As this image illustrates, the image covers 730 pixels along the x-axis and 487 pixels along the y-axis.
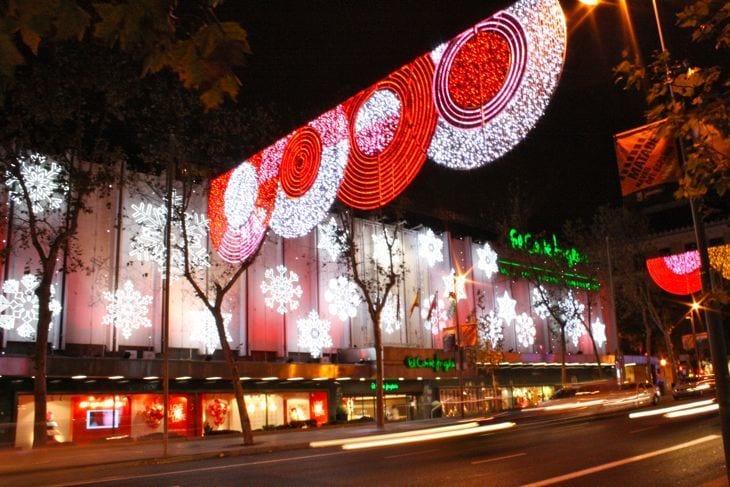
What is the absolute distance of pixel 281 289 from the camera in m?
36.4

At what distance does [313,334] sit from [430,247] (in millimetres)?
11905

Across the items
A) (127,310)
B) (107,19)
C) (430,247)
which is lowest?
(107,19)

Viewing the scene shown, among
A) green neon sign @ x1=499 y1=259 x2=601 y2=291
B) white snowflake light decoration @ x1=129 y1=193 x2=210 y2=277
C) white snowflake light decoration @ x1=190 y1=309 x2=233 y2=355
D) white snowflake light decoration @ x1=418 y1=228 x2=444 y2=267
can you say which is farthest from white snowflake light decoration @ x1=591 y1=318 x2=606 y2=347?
white snowflake light decoration @ x1=129 y1=193 x2=210 y2=277

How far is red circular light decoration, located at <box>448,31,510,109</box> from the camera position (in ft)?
52.0

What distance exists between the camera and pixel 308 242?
127 feet

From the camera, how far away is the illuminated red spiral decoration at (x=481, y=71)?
15.4 m

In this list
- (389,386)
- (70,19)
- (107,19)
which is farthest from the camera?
(389,386)

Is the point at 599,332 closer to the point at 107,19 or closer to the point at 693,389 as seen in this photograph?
the point at 693,389

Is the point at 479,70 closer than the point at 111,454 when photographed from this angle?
Yes

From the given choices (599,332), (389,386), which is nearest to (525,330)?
(599,332)

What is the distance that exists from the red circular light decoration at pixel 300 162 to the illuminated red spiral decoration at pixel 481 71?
8.77m

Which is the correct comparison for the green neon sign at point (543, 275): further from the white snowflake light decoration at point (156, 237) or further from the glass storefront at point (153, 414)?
the white snowflake light decoration at point (156, 237)

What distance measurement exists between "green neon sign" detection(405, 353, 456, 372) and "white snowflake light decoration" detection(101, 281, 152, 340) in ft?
51.4

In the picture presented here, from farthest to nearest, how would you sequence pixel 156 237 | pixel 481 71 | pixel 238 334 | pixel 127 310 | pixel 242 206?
pixel 238 334 → pixel 156 237 → pixel 127 310 → pixel 242 206 → pixel 481 71
